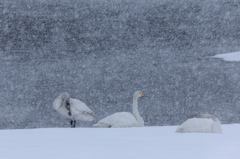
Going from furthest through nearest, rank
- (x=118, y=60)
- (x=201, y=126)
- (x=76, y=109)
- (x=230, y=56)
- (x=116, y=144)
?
(x=118, y=60) < (x=230, y=56) < (x=76, y=109) < (x=201, y=126) < (x=116, y=144)

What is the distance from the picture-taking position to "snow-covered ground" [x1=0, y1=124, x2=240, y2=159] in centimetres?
522

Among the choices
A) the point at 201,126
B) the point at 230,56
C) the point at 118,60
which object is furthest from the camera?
the point at 118,60

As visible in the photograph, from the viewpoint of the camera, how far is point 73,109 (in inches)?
408

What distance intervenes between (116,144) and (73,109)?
14.9ft

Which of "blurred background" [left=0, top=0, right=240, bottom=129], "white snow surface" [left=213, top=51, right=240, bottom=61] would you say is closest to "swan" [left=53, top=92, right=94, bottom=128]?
"blurred background" [left=0, top=0, right=240, bottom=129]

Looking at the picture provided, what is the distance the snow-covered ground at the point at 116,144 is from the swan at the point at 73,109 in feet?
8.93

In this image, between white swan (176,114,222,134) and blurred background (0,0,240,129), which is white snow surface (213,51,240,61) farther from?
white swan (176,114,222,134)

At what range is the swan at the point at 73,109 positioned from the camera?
1027cm

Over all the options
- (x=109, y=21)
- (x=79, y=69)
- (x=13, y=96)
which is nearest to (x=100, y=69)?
(x=79, y=69)

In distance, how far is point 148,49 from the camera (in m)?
63.4

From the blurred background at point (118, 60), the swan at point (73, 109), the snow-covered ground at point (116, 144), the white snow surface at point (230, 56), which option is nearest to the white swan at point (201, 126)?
the snow-covered ground at point (116, 144)

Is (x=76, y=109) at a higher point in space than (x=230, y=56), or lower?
lower

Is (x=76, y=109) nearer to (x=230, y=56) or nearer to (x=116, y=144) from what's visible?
(x=116, y=144)

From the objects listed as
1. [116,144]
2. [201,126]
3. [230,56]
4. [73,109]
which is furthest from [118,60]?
[116,144]
